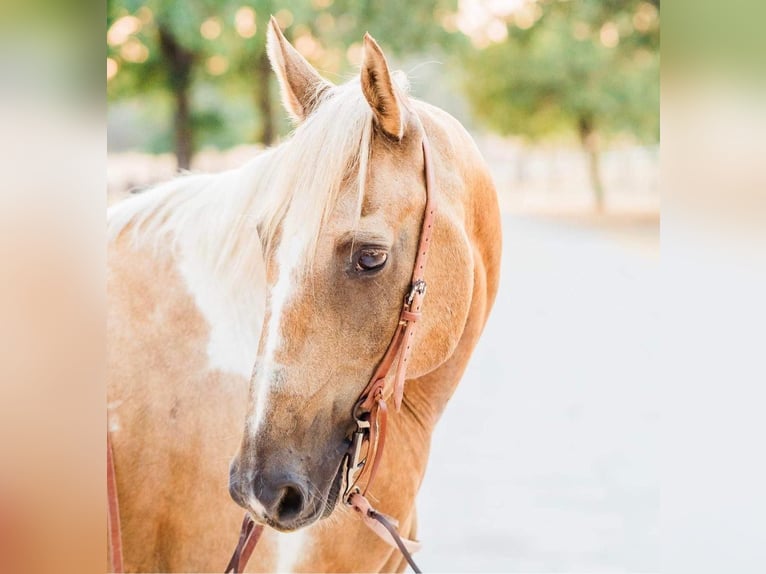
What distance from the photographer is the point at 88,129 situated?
51cm

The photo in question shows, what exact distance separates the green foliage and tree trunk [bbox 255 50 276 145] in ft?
3.19

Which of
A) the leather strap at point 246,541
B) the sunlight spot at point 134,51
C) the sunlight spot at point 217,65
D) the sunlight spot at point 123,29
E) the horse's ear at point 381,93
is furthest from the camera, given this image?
the sunlight spot at point 217,65

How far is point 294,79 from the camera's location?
1116mm

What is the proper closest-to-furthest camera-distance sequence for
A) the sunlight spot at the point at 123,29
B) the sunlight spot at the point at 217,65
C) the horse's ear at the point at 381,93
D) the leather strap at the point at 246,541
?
the horse's ear at the point at 381,93
the leather strap at the point at 246,541
the sunlight spot at the point at 123,29
the sunlight spot at the point at 217,65

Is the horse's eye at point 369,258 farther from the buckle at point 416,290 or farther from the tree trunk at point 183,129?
the tree trunk at point 183,129

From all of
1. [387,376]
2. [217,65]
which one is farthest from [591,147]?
[387,376]

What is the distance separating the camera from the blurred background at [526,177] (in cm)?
289

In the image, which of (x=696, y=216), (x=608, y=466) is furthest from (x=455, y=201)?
(x=608, y=466)

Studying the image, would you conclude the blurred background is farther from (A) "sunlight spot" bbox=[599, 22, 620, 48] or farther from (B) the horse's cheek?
(B) the horse's cheek

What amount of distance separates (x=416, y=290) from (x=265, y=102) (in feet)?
8.42

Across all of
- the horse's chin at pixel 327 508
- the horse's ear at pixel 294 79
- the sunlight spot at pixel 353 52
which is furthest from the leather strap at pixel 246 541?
the sunlight spot at pixel 353 52

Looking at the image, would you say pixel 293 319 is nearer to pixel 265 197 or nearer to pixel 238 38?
pixel 265 197

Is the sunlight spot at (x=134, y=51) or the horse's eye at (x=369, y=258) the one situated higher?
the sunlight spot at (x=134, y=51)

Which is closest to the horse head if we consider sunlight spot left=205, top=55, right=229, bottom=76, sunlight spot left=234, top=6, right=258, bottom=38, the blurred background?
the blurred background
